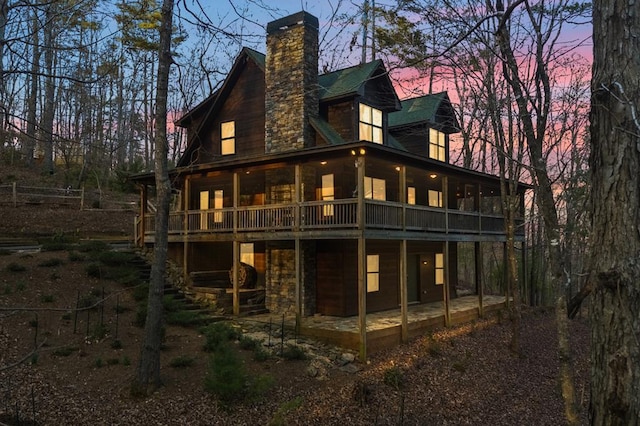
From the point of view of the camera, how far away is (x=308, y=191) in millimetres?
17594

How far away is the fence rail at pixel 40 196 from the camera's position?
25.4m

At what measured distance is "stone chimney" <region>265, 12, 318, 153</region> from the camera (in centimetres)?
1764

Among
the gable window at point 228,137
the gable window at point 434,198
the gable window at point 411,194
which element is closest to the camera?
the gable window at point 228,137

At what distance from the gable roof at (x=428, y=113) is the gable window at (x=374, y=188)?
187 inches

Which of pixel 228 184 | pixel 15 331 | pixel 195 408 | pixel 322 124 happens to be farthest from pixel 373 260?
pixel 15 331

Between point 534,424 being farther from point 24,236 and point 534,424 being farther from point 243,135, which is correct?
point 24,236

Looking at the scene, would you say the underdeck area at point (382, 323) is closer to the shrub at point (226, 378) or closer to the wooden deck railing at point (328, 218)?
the wooden deck railing at point (328, 218)

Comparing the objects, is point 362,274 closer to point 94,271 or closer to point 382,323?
point 382,323

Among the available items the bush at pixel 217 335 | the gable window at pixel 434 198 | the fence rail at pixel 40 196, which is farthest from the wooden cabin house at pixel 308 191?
the fence rail at pixel 40 196

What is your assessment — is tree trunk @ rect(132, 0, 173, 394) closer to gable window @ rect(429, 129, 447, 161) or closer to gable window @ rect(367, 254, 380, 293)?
gable window @ rect(367, 254, 380, 293)

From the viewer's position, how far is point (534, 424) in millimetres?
10781

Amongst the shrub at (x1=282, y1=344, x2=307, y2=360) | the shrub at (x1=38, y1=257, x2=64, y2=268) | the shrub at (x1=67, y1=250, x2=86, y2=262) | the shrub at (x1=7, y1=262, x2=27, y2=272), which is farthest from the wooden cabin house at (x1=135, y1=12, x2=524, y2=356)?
the shrub at (x1=7, y1=262, x2=27, y2=272)

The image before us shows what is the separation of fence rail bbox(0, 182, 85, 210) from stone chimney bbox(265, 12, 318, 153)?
15372mm

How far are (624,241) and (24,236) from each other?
25707 millimetres
